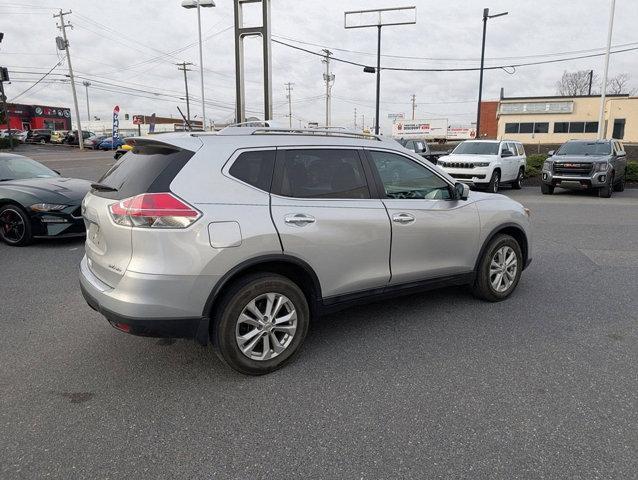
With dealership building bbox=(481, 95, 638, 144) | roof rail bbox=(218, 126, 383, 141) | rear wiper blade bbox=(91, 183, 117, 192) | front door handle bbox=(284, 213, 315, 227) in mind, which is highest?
dealership building bbox=(481, 95, 638, 144)

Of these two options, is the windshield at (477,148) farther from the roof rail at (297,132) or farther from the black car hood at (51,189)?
the roof rail at (297,132)

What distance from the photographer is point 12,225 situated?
299 inches

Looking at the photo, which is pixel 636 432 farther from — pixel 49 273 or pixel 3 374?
pixel 49 273

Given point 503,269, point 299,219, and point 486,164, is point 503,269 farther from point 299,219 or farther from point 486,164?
point 486,164

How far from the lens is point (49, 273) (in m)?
6.17

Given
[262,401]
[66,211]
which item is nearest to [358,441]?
[262,401]

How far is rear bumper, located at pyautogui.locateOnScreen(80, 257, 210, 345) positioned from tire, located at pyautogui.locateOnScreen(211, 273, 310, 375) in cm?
14

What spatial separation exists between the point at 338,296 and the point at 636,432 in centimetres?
207

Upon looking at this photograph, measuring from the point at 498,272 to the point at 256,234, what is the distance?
9.45ft

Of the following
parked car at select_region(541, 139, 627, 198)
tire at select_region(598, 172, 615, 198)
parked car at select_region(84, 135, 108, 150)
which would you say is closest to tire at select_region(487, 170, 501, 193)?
parked car at select_region(541, 139, 627, 198)

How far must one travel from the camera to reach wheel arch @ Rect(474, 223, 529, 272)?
4809 millimetres

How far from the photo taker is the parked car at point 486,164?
15750mm

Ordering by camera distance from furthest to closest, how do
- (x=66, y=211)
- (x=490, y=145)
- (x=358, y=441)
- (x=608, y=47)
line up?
(x=608, y=47) → (x=490, y=145) → (x=66, y=211) → (x=358, y=441)

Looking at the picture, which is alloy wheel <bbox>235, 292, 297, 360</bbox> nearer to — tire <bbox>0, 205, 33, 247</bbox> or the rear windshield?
the rear windshield
